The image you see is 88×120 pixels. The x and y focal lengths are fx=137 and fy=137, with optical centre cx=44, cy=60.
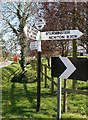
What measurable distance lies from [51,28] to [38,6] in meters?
0.97

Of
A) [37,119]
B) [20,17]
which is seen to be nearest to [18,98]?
[37,119]

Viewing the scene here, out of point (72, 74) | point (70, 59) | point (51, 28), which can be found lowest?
point (72, 74)

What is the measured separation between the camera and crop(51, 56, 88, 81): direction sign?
210 cm

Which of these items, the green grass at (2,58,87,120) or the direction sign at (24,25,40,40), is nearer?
the direction sign at (24,25,40,40)

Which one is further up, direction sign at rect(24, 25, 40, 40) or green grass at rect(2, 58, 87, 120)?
direction sign at rect(24, 25, 40, 40)

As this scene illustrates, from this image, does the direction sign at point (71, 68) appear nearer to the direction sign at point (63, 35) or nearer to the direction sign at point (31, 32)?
the direction sign at point (63, 35)

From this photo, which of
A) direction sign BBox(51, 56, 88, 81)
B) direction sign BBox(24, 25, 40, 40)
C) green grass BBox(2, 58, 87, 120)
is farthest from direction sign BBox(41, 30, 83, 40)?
green grass BBox(2, 58, 87, 120)

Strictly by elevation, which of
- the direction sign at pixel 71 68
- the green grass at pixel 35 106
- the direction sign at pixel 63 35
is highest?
the direction sign at pixel 63 35

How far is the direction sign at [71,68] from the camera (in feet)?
6.88

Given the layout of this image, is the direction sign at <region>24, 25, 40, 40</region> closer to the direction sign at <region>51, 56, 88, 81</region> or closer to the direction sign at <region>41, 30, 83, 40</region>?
the direction sign at <region>41, 30, 83, 40</region>

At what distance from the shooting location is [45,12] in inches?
164

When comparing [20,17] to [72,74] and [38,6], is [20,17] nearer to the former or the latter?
[38,6]

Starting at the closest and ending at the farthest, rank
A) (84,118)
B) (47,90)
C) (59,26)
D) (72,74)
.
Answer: (72,74), (84,118), (59,26), (47,90)

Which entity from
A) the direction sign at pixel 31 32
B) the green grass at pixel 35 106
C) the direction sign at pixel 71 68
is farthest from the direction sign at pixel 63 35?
the green grass at pixel 35 106
